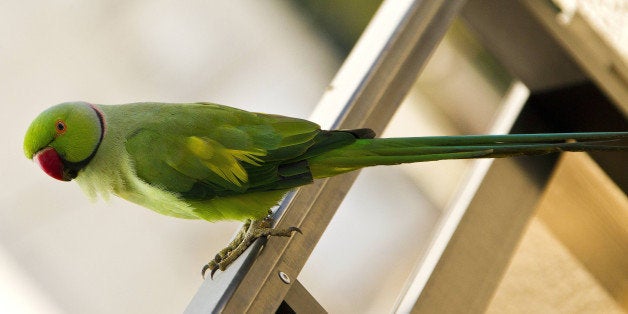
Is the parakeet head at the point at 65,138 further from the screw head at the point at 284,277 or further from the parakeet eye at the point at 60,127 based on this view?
the screw head at the point at 284,277

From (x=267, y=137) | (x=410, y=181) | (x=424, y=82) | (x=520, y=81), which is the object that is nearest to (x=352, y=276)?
(x=410, y=181)

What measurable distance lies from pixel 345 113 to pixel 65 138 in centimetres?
37

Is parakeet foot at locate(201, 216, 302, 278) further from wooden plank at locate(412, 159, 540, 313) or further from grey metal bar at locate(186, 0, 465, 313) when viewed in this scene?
wooden plank at locate(412, 159, 540, 313)

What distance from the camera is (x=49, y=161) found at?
86 cm

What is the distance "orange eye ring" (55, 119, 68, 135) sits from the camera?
883 millimetres

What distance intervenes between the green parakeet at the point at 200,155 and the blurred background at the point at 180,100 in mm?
224

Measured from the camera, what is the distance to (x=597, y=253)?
47.6 inches

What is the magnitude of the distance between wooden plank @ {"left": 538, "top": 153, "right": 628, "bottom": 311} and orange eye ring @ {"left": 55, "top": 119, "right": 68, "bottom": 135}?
768 millimetres

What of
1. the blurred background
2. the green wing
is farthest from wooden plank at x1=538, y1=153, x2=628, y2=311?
the green wing

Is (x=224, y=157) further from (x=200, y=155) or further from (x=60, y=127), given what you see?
(x=60, y=127)

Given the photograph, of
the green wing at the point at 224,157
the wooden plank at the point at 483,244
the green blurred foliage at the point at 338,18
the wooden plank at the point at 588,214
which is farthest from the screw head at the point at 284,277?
the green blurred foliage at the point at 338,18

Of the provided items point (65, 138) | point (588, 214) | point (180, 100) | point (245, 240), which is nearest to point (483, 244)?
point (588, 214)

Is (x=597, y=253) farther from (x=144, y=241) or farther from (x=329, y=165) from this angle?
(x=144, y=241)

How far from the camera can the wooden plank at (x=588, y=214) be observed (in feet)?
3.95
